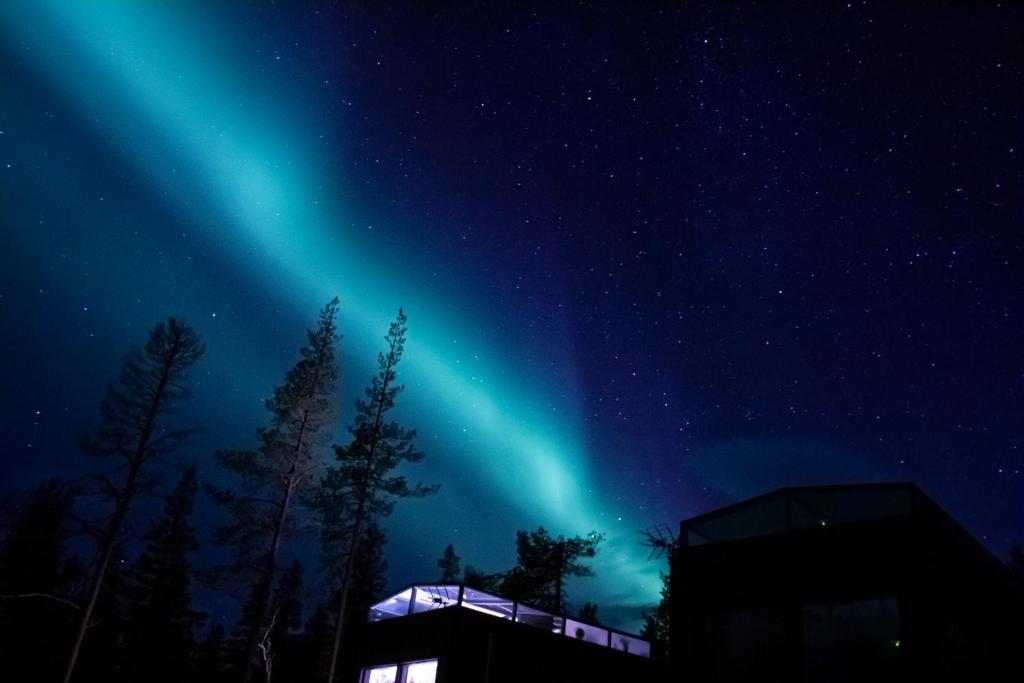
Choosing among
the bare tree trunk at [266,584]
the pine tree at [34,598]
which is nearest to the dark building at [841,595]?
the bare tree trunk at [266,584]

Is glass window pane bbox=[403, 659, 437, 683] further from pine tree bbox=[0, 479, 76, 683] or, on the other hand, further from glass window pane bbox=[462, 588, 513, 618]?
pine tree bbox=[0, 479, 76, 683]

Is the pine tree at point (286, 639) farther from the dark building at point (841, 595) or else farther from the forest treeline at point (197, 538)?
the dark building at point (841, 595)

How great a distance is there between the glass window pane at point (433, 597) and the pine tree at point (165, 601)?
25926 millimetres

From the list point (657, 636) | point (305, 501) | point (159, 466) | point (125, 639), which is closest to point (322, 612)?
point (125, 639)

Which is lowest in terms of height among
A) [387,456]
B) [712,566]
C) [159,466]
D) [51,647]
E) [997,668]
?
[51,647]

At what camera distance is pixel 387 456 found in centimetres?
3048

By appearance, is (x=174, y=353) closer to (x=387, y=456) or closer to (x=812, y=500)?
(x=387, y=456)

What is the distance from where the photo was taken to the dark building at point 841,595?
9945mm

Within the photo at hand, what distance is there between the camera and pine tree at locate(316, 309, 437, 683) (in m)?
29.0

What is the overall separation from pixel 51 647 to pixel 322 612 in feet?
71.0

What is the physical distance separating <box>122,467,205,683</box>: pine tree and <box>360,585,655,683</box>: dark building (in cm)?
2524

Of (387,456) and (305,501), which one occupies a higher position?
(387,456)

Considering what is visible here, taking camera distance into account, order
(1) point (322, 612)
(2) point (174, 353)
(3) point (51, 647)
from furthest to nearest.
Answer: (1) point (322, 612)
(3) point (51, 647)
(2) point (174, 353)

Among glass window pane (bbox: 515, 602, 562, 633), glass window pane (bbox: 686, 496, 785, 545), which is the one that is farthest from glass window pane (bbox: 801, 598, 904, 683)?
glass window pane (bbox: 515, 602, 562, 633)
